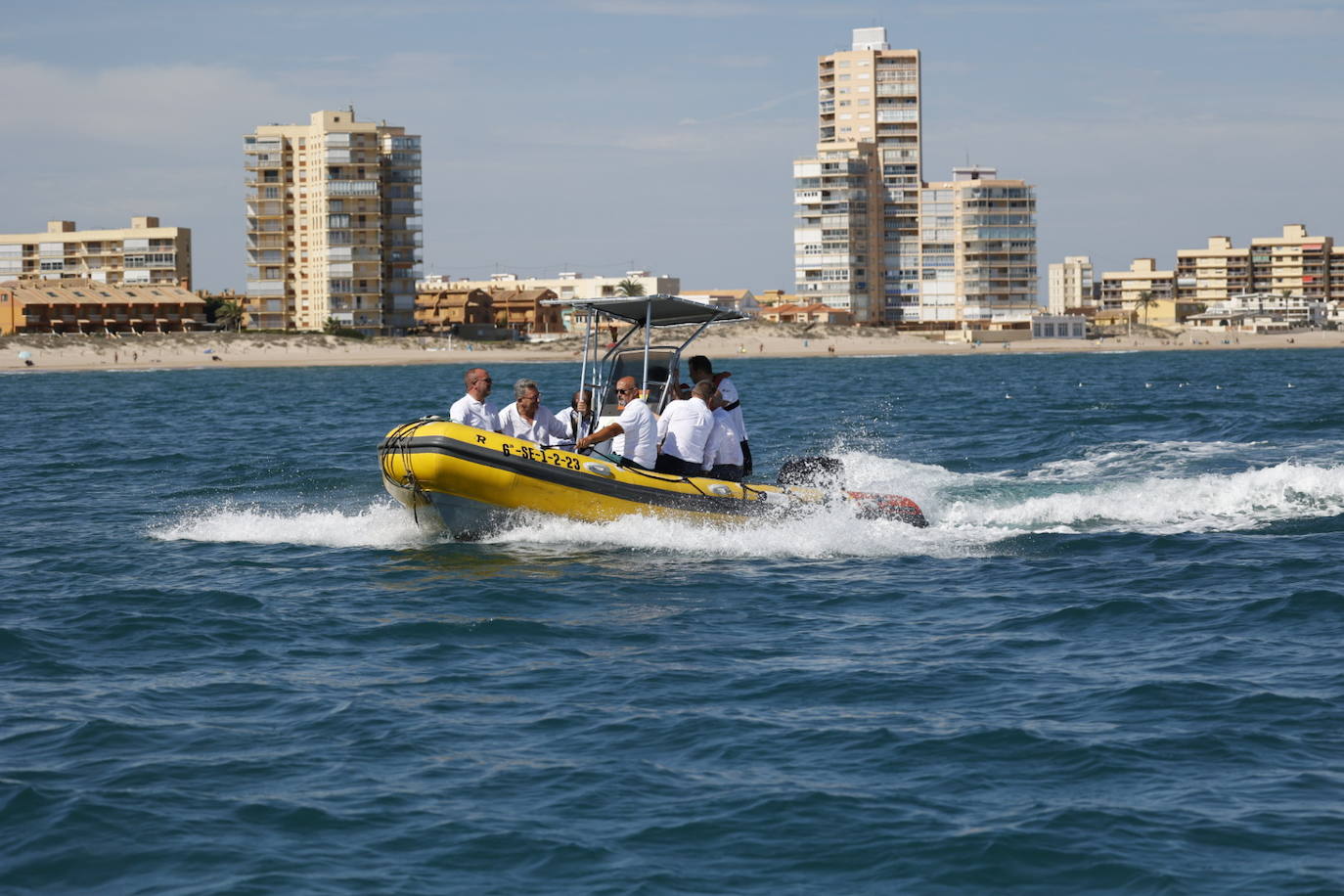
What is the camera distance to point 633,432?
566 inches

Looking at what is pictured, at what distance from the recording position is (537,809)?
7.20 meters

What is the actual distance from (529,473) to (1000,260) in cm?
13706

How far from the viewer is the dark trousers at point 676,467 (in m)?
14.8

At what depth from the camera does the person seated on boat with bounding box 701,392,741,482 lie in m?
14.9

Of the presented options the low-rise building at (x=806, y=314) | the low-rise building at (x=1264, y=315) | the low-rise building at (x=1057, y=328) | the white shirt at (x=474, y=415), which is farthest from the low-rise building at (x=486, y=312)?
the white shirt at (x=474, y=415)

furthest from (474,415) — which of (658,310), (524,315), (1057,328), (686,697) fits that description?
(524,315)

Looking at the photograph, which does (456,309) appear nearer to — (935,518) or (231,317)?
(231,317)

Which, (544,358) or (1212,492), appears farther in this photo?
(544,358)

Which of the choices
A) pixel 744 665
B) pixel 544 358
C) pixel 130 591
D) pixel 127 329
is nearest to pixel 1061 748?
pixel 744 665

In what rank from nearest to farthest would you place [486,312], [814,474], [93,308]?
[814,474] → [93,308] → [486,312]

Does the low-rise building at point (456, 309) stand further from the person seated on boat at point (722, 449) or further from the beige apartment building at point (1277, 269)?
the person seated on boat at point (722, 449)

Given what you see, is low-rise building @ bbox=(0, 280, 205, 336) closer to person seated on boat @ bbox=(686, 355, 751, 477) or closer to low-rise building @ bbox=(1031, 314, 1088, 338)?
low-rise building @ bbox=(1031, 314, 1088, 338)

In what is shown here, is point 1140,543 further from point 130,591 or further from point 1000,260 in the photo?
point 1000,260

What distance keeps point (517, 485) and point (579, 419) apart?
137 centimetres
